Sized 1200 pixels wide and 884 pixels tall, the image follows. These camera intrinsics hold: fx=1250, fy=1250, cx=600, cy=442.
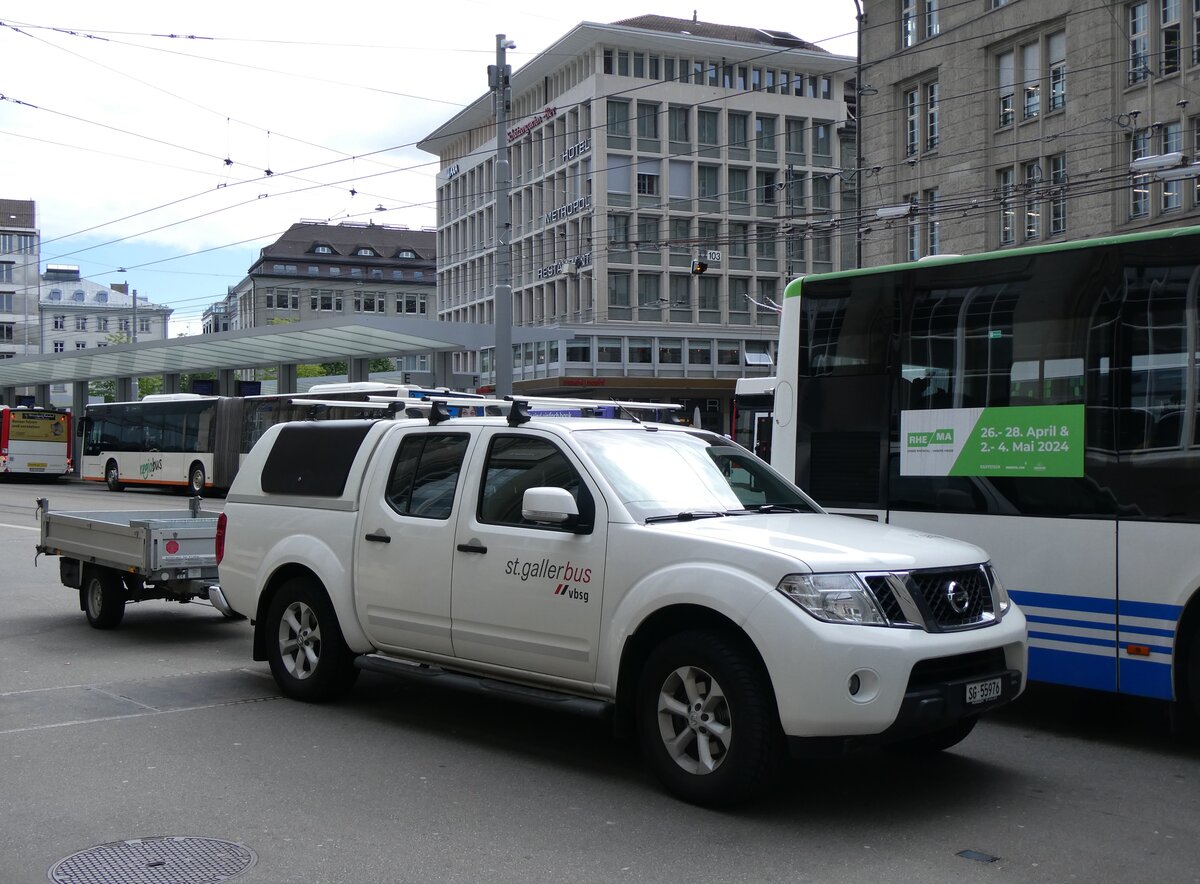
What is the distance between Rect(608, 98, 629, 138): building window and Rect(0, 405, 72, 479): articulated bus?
31727 mm

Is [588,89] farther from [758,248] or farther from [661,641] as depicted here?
[661,641]

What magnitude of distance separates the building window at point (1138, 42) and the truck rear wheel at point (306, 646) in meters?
29.8

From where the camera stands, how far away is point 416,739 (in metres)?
7.30

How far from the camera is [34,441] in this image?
5231 cm

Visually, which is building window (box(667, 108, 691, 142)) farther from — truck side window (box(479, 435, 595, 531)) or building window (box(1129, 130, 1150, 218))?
truck side window (box(479, 435, 595, 531))

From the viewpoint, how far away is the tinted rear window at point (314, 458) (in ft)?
26.9

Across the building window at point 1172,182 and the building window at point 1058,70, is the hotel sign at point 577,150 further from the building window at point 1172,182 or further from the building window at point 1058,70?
the building window at point 1172,182

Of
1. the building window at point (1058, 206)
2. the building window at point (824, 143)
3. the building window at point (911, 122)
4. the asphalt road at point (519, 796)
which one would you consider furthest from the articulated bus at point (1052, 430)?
the building window at point (824, 143)

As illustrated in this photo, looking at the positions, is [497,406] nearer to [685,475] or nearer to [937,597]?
[685,475]

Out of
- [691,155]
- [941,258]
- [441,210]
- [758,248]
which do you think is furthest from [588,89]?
[941,258]

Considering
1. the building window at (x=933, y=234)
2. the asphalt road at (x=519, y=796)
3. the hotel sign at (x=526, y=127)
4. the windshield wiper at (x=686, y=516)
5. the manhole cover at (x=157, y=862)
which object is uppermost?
the hotel sign at (x=526, y=127)

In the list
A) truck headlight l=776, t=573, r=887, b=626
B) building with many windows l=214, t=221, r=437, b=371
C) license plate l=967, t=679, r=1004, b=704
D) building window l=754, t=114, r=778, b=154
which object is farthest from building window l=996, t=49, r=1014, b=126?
building with many windows l=214, t=221, r=437, b=371

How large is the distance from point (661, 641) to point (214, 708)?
3.44m

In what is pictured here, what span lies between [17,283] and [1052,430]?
446 ft
